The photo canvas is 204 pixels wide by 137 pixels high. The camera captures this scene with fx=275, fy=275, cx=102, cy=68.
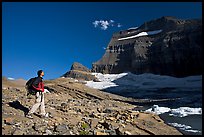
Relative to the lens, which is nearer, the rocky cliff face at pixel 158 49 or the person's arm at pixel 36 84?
the person's arm at pixel 36 84

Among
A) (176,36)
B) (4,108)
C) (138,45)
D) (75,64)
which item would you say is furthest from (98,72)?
(4,108)

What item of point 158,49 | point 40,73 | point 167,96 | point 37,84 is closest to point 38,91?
point 37,84

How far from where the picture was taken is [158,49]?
104312 mm

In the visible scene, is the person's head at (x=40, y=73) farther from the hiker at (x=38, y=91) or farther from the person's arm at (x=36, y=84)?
the person's arm at (x=36, y=84)

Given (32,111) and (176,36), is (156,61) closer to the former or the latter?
(176,36)

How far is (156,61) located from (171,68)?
851 centimetres

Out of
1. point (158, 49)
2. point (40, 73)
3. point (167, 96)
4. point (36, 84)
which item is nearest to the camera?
point (36, 84)

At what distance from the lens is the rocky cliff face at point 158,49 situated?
91062mm

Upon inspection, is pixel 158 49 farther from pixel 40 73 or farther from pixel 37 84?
pixel 37 84

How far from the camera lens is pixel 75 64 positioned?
379 ft

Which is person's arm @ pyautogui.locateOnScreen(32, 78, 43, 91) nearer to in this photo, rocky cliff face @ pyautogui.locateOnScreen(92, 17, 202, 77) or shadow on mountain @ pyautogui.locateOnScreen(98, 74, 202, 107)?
shadow on mountain @ pyautogui.locateOnScreen(98, 74, 202, 107)

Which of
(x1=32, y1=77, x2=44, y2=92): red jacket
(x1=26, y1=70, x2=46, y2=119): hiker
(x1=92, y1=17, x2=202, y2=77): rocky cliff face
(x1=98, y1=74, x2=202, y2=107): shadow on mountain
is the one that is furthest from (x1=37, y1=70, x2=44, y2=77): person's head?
(x1=92, y1=17, x2=202, y2=77): rocky cliff face

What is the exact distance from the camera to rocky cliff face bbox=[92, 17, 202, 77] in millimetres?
91062

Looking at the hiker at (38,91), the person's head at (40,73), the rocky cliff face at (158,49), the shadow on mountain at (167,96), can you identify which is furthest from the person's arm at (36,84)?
the rocky cliff face at (158,49)
